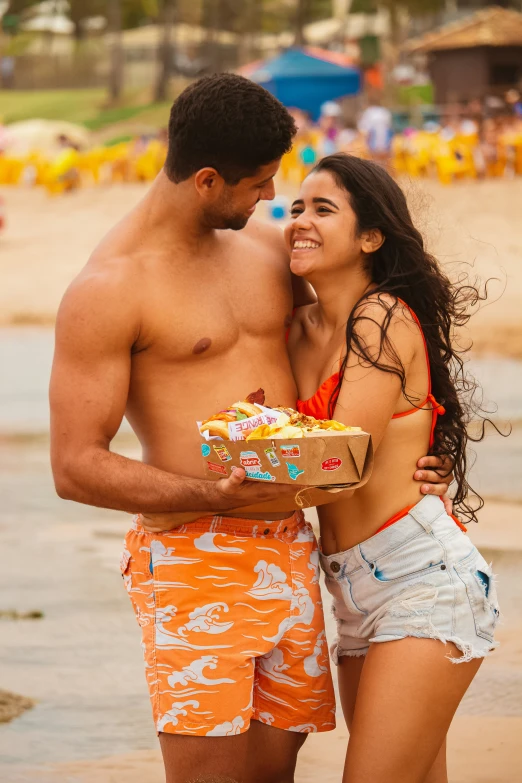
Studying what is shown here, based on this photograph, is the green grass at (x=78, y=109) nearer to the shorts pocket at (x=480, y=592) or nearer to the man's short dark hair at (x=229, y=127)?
the man's short dark hair at (x=229, y=127)

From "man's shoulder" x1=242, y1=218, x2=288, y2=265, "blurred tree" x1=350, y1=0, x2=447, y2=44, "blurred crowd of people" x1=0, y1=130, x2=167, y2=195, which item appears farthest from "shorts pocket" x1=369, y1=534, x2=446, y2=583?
"blurred tree" x1=350, y1=0, x2=447, y2=44

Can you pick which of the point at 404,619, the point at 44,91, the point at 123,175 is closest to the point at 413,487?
the point at 404,619

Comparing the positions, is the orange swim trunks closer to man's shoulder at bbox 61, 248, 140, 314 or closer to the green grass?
man's shoulder at bbox 61, 248, 140, 314

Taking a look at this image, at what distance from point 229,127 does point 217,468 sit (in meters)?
0.92

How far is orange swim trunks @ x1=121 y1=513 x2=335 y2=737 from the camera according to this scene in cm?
338

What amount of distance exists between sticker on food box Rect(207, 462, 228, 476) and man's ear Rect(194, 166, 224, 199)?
0.77 m

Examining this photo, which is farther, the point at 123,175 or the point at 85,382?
the point at 123,175

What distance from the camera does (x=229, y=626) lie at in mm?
3410

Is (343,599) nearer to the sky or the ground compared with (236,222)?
nearer to the ground

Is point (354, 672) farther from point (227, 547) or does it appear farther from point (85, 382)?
point (85, 382)

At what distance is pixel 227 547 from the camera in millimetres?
3434

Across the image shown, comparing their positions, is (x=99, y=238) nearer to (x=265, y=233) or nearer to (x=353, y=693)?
(x=265, y=233)

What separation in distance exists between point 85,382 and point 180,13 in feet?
248

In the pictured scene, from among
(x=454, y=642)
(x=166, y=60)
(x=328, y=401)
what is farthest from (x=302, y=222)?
(x=166, y=60)
